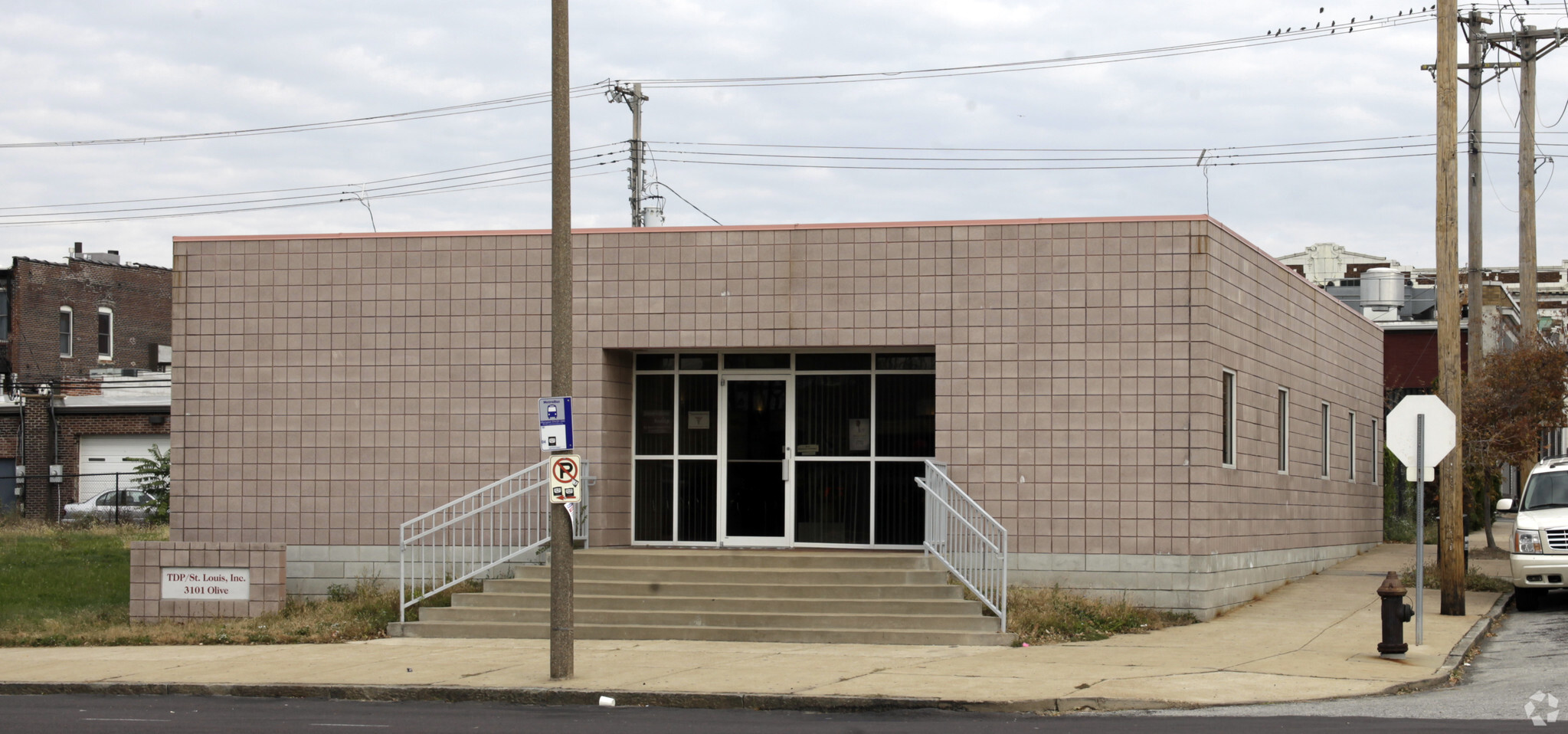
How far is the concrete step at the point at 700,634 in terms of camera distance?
1494 centimetres

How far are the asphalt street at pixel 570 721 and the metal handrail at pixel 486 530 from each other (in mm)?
5102

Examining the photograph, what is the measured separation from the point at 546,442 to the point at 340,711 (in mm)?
2632

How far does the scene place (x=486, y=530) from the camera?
17.7m

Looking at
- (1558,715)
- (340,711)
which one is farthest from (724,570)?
(1558,715)

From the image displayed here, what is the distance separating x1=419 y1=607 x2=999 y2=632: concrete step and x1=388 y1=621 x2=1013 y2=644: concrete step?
75mm

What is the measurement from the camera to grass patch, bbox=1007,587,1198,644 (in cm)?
1523

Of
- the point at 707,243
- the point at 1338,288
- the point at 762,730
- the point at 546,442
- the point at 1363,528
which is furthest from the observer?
the point at 1338,288

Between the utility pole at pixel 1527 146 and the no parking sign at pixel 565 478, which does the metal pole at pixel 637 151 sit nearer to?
the utility pole at pixel 1527 146

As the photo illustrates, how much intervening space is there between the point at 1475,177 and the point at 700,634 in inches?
697

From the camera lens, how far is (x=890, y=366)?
714 inches

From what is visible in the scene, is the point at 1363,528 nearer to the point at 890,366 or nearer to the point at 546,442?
the point at 890,366

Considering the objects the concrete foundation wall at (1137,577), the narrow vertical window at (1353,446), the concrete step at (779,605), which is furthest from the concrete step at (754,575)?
the narrow vertical window at (1353,446)

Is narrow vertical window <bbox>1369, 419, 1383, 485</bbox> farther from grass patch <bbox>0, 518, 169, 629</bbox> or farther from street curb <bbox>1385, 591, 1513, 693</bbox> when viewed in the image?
grass patch <bbox>0, 518, 169, 629</bbox>

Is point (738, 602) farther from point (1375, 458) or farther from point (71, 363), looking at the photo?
point (71, 363)
